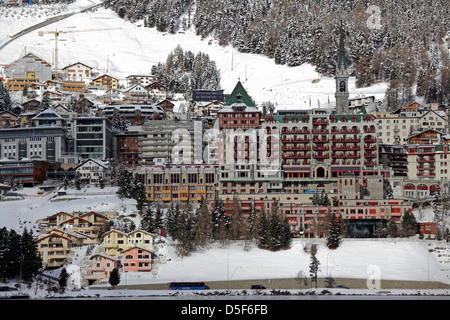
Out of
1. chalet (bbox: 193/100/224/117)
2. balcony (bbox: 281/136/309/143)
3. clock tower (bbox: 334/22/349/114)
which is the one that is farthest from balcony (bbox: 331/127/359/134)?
chalet (bbox: 193/100/224/117)

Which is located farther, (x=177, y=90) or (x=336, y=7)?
(x=336, y=7)

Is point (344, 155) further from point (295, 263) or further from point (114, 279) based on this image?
point (114, 279)

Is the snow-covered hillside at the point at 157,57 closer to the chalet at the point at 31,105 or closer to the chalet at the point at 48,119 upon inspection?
the chalet at the point at 31,105

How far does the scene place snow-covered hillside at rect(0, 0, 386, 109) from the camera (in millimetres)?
138875

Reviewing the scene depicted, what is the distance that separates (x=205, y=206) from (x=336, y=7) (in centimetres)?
10301

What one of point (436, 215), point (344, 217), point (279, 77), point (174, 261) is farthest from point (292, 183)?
point (279, 77)

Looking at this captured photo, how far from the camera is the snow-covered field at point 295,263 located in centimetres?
6975

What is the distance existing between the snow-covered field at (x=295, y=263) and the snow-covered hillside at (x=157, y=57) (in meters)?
57.9

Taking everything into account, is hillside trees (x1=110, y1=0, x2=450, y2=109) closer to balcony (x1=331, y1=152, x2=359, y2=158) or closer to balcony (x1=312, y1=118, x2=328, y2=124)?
balcony (x1=312, y1=118, x2=328, y2=124)

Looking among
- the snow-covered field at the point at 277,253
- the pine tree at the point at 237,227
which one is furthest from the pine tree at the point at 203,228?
the pine tree at the point at 237,227

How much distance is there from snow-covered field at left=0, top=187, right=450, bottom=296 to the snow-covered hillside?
5786 centimetres

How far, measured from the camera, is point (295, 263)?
239ft

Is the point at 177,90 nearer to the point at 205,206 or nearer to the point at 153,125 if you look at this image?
the point at 153,125

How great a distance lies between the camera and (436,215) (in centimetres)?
8212
